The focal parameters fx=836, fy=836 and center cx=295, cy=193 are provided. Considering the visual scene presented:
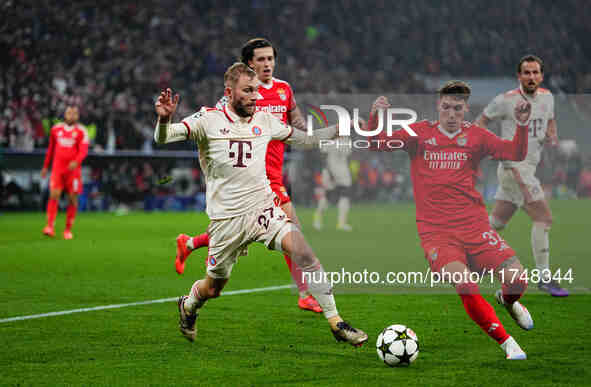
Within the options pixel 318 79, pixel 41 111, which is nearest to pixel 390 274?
pixel 41 111

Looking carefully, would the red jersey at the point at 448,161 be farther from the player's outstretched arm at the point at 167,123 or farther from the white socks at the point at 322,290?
the player's outstretched arm at the point at 167,123

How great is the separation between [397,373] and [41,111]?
20.0 meters

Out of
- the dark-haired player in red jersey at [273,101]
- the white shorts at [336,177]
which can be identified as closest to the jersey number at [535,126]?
the dark-haired player in red jersey at [273,101]

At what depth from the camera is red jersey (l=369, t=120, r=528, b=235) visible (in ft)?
19.2

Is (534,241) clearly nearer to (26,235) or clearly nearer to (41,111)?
(26,235)

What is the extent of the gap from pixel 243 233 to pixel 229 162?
496mm

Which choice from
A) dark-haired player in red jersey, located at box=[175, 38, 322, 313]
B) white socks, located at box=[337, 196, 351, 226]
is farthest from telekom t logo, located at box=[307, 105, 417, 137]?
white socks, located at box=[337, 196, 351, 226]

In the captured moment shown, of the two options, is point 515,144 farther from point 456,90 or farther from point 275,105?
point 275,105

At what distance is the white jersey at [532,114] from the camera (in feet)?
26.9

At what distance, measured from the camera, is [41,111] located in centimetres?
2323

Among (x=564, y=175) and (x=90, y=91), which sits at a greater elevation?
(x=90, y=91)

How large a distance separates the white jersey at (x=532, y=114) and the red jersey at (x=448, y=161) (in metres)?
2.29

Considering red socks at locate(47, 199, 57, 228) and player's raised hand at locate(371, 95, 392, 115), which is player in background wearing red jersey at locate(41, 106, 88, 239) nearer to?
red socks at locate(47, 199, 57, 228)

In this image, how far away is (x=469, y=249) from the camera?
223 inches
